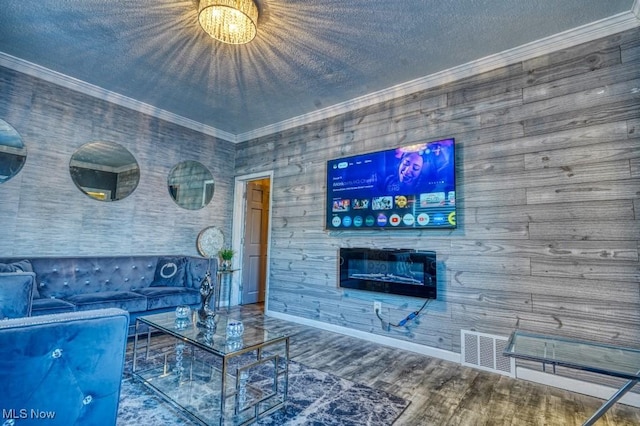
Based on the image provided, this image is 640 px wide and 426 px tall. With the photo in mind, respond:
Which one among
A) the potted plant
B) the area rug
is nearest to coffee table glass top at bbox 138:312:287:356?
the area rug

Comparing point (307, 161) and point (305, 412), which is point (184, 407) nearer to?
point (305, 412)

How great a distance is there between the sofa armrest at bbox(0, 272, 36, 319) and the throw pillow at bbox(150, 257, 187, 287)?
1.78 metres

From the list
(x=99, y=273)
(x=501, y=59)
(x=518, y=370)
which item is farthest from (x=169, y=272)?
(x=501, y=59)

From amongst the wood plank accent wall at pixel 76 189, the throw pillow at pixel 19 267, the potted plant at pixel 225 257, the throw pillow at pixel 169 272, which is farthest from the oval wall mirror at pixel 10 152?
the potted plant at pixel 225 257

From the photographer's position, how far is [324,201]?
405 centimetres

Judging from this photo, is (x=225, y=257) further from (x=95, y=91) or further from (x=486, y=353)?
(x=486, y=353)

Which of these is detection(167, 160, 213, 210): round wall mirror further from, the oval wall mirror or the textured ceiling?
the oval wall mirror

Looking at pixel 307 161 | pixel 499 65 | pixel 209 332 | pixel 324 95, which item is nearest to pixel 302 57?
pixel 324 95

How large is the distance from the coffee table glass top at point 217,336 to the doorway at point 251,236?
2573mm

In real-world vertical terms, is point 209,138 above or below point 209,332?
above

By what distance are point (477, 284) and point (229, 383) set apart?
2238 millimetres

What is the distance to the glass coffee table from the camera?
1852 millimetres

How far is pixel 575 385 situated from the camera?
2344 mm

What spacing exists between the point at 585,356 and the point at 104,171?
15.3ft
